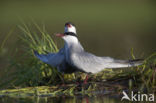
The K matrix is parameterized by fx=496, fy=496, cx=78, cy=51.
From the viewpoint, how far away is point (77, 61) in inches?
290

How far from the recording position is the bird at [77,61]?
7.40 meters

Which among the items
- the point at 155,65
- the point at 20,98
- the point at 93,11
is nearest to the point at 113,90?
the point at 155,65

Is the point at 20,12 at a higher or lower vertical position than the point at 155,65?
higher

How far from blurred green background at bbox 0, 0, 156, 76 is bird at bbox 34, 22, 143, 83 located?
170cm

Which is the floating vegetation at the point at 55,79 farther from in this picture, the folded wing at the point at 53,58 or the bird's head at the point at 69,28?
the bird's head at the point at 69,28

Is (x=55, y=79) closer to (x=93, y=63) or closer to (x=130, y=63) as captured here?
(x=93, y=63)

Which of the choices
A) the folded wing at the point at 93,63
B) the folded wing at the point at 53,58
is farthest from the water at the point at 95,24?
the folded wing at the point at 53,58

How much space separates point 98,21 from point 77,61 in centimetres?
1523

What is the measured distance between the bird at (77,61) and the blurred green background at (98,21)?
1.70m

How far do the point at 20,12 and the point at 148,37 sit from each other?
392 inches

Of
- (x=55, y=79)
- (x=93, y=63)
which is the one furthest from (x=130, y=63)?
(x=55, y=79)

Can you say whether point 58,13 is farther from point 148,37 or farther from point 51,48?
point 51,48

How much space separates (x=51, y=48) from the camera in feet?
28.2

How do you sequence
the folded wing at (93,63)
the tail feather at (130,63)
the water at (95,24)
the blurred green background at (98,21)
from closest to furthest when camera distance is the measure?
the folded wing at (93,63)
the tail feather at (130,63)
the water at (95,24)
the blurred green background at (98,21)
